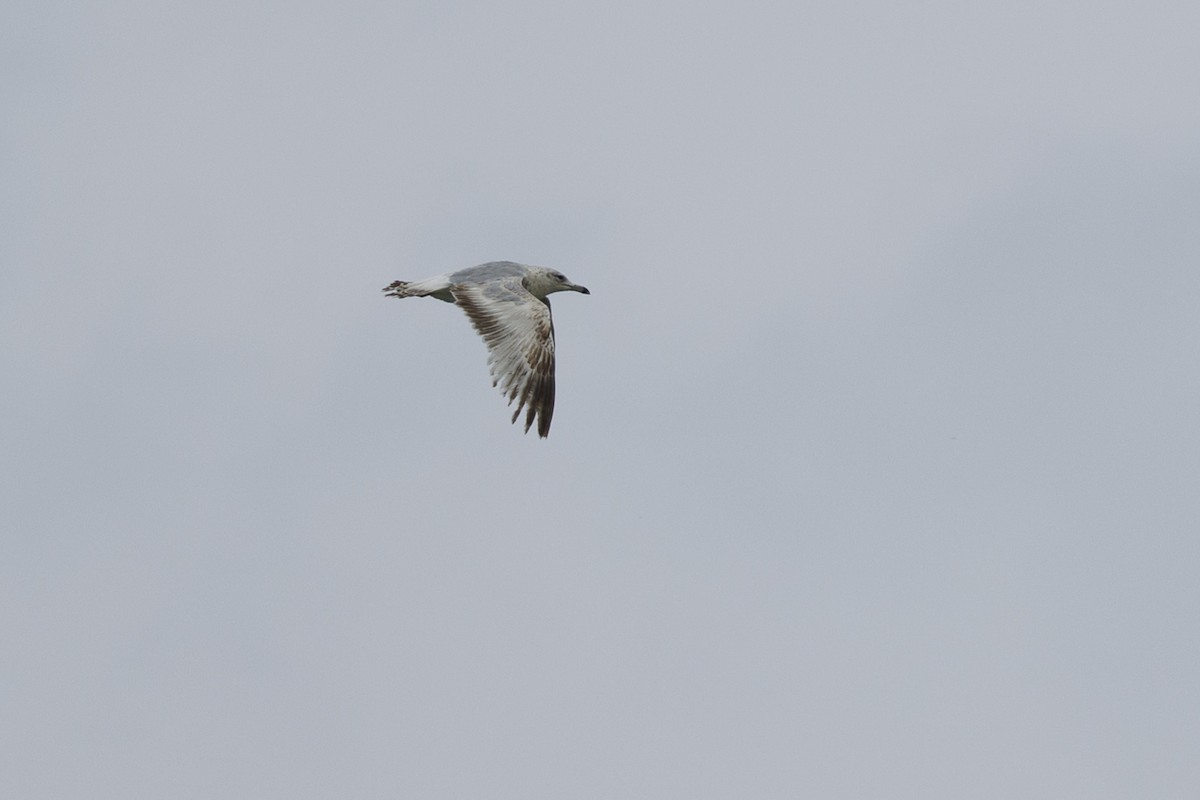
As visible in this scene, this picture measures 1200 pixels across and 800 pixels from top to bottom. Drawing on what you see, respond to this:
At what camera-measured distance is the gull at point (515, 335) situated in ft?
108

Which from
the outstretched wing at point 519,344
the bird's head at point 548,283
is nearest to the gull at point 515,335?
the outstretched wing at point 519,344

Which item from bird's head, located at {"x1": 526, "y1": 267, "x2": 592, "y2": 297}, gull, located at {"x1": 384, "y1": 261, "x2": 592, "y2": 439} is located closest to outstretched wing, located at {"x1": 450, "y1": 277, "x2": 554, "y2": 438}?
gull, located at {"x1": 384, "y1": 261, "x2": 592, "y2": 439}

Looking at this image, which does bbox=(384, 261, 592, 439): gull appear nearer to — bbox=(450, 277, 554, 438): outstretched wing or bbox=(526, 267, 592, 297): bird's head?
bbox=(450, 277, 554, 438): outstretched wing

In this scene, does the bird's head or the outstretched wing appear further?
the bird's head

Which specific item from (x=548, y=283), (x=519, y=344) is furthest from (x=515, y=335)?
(x=548, y=283)

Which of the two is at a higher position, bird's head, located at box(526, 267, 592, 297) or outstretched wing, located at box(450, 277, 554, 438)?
bird's head, located at box(526, 267, 592, 297)

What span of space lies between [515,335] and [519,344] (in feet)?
0.48

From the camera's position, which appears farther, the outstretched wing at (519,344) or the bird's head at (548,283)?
the bird's head at (548,283)

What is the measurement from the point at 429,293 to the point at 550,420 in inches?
127

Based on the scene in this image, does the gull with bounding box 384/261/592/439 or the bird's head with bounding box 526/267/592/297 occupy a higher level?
the bird's head with bounding box 526/267/592/297

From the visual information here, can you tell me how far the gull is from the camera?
32781 mm

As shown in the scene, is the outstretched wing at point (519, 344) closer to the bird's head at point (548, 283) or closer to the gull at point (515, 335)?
the gull at point (515, 335)

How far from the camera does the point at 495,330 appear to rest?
32969 millimetres

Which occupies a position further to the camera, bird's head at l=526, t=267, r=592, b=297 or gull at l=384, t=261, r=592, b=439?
bird's head at l=526, t=267, r=592, b=297
